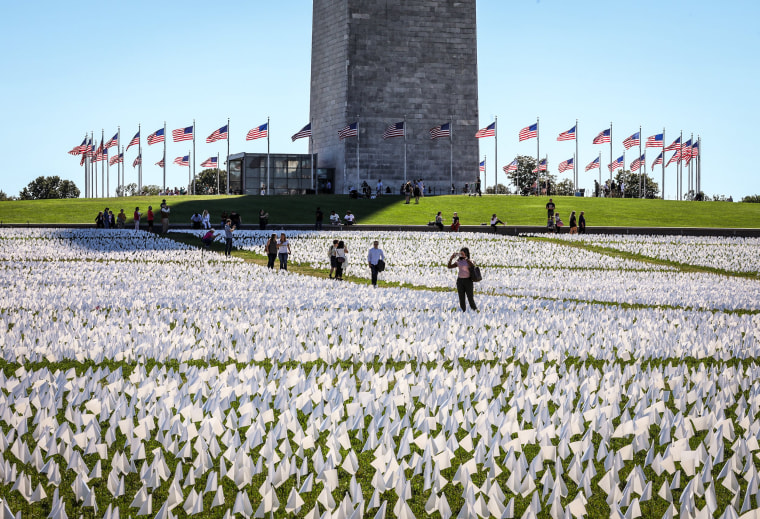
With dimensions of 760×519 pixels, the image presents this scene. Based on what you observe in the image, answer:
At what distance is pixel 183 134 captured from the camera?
6631cm

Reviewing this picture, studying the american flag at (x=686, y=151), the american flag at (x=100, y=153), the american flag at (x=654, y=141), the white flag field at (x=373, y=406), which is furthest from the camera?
the american flag at (x=100, y=153)

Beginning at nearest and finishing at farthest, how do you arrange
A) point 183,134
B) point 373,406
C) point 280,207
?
point 373,406 < point 280,207 < point 183,134

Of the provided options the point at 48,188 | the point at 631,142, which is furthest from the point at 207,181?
the point at 631,142

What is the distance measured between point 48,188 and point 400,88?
78246 mm

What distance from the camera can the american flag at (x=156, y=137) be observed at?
6800 centimetres

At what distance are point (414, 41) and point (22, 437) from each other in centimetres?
8324

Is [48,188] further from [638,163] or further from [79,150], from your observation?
[638,163]

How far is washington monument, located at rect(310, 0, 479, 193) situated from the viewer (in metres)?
85.6

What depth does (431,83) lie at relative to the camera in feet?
287

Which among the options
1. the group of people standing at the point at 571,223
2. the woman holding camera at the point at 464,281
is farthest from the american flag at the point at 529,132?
the woman holding camera at the point at 464,281

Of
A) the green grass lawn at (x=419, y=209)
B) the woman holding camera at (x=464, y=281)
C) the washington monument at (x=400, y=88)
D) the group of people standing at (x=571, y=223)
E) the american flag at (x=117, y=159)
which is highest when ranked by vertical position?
the washington monument at (x=400, y=88)

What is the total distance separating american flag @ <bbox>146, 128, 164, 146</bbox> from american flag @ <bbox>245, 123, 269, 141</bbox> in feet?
25.4

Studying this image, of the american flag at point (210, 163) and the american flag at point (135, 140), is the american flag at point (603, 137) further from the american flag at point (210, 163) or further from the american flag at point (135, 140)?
the american flag at point (135, 140)

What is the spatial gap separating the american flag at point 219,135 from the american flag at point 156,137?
→ 443 cm
